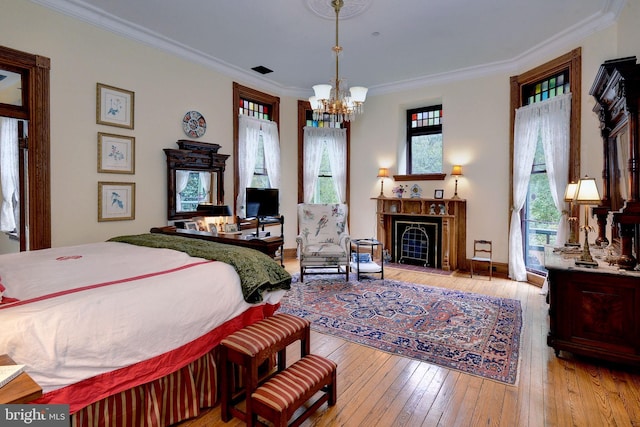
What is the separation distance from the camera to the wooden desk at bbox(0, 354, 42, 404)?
0.88 metres

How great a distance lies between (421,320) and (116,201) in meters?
3.85

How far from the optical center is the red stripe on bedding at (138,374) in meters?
1.42

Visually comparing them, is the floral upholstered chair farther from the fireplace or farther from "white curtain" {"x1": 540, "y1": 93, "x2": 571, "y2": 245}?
"white curtain" {"x1": 540, "y1": 93, "x2": 571, "y2": 245}

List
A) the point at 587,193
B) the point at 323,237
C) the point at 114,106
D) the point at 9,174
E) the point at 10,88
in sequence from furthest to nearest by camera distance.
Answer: the point at 323,237, the point at 9,174, the point at 114,106, the point at 10,88, the point at 587,193

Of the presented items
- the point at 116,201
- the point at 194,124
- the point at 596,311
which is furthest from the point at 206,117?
the point at 596,311

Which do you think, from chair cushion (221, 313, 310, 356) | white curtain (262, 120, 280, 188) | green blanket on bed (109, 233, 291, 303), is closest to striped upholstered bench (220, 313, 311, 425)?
chair cushion (221, 313, 310, 356)

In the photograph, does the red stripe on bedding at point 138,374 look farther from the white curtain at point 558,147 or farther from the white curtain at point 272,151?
the white curtain at point 558,147

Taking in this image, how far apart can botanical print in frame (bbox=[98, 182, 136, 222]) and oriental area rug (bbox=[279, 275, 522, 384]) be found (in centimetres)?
232

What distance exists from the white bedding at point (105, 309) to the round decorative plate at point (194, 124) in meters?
2.89

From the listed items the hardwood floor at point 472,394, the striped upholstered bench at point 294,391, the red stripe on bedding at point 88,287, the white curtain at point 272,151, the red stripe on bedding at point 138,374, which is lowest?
the hardwood floor at point 472,394

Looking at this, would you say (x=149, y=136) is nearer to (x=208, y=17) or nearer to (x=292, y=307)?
(x=208, y=17)

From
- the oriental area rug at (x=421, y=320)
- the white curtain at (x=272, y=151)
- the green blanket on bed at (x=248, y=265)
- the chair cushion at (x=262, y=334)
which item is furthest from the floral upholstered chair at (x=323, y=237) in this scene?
the chair cushion at (x=262, y=334)

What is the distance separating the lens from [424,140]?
6.14 m

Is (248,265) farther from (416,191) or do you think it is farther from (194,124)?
(416,191)
